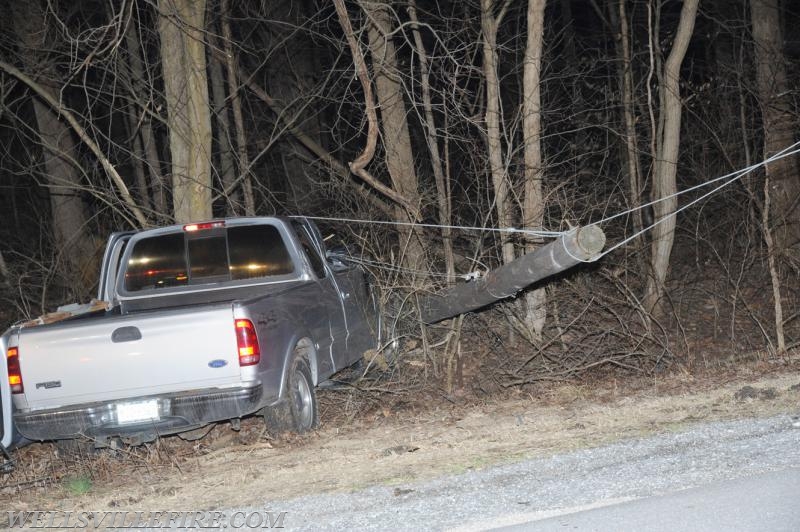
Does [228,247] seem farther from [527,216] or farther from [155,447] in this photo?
[527,216]

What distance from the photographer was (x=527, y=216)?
9.66 meters

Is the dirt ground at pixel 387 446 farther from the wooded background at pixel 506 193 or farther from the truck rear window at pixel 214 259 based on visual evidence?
the truck rear window at pixel 214 259

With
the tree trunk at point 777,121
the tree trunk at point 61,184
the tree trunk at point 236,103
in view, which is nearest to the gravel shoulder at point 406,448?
the tree trunk at point 777,121

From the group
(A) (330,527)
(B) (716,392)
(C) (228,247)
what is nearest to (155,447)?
(C) (228,247)

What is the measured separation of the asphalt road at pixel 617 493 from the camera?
4.65 m

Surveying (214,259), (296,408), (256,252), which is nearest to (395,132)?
(256,252)

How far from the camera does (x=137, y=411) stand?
6.48 metres

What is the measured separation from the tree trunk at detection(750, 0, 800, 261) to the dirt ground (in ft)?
9.70

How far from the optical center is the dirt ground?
6090mm

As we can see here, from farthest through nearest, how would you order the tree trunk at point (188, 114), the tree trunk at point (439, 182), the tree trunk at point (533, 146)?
the tree trunk at point (188, 114)
the tree trunk at point (439, 182)
the tree trunk at point (533, 146)

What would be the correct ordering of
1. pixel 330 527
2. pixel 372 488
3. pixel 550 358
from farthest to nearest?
1. pixel 550 358
2. pixel 372 488
3. pixel 330 527

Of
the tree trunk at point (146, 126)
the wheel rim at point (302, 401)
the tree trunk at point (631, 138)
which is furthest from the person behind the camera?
the tree trunk at point (146, 126)

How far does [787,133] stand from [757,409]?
638 cm

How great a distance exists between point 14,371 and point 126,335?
1007 millimetres
